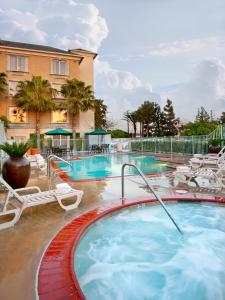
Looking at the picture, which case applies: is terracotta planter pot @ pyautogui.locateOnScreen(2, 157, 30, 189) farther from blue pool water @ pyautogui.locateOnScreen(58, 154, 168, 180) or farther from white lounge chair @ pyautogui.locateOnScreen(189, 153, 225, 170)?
white lounge chair @ pyautogui.locateOnScreen(189, 153, 225, 170)

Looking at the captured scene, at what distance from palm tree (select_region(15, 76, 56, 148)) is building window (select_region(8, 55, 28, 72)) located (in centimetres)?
226

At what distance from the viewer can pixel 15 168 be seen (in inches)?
276

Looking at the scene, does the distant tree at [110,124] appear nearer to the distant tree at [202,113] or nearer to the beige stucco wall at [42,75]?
the distant tree at [202,113]

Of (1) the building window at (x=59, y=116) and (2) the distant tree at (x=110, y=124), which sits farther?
(2) the distant tree at (x=110, y=124)

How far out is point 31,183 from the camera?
9.15 meters

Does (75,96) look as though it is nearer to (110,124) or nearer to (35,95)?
(35,95)

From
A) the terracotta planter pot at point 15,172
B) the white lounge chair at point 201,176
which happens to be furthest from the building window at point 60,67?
the white lounge chair at point 201,176

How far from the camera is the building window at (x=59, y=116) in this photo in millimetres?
30486

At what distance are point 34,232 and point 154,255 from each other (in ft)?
6.81

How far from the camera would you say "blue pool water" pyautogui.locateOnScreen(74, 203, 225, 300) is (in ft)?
11.8

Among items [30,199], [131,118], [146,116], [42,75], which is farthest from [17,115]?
[131,118]

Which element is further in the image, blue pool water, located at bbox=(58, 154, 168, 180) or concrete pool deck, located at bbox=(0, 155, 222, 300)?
blue pool water, located at bbox=(58, 154, 168, 180)

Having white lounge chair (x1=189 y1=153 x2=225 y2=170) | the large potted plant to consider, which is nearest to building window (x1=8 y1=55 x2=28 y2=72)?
white lounge chair (x1=189 y1=153 x2=225 y2=170)

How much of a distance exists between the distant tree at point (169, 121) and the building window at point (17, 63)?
37.4 m
